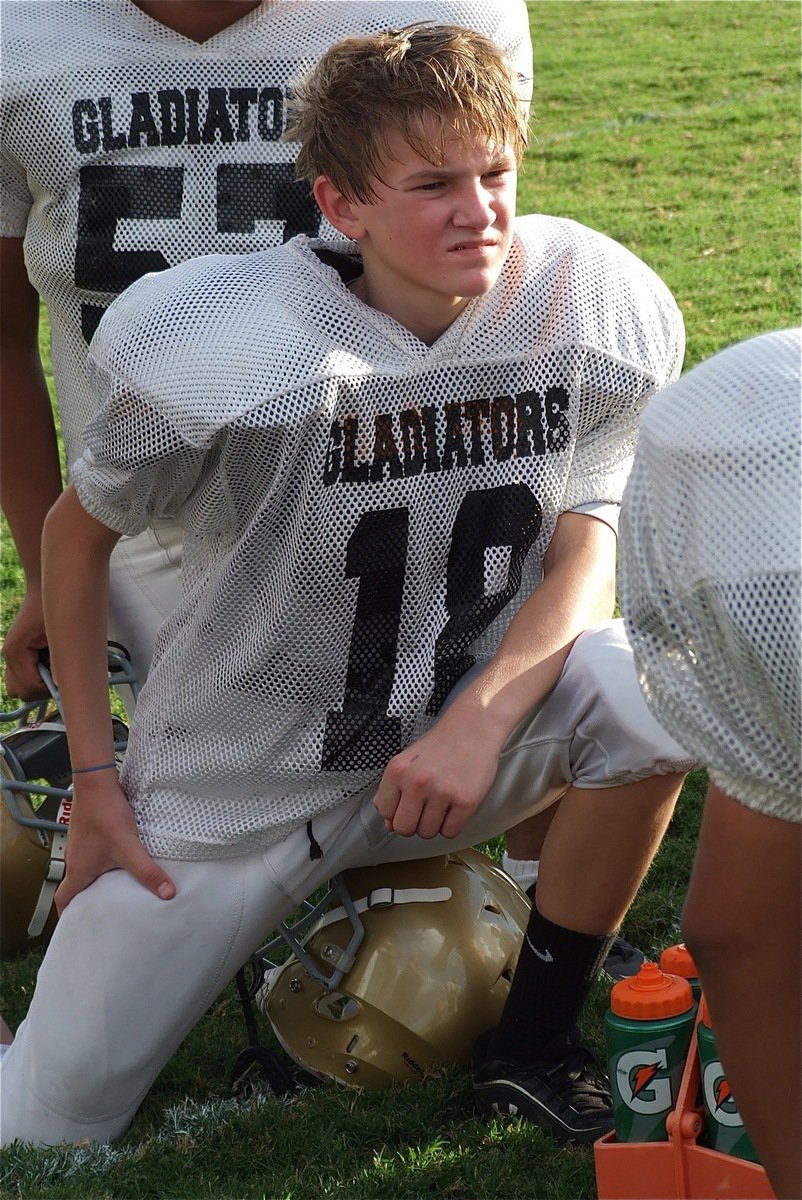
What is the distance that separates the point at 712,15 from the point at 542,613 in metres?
9.24

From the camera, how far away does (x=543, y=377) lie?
205 cm

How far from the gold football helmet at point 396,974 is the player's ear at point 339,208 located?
0.89 m

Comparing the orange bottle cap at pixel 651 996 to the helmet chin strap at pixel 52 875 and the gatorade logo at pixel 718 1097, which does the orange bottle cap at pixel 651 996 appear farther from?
the helmet chin strap at pixel 52 875


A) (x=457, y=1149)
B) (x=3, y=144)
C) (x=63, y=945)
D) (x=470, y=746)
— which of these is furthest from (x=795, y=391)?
(x=3, y=144)

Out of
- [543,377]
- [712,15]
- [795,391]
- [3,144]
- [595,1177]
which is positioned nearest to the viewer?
[795,391]

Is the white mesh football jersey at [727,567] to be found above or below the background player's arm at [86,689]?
above

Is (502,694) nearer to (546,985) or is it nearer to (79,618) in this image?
(546,985)

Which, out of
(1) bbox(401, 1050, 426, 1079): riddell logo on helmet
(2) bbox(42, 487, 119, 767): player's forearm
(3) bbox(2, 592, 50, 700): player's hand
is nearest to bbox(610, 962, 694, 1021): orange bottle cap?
(1) bbox(401, 1050, 426, 1079): riddell logo on helmet

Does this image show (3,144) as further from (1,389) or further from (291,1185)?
(291,1185)

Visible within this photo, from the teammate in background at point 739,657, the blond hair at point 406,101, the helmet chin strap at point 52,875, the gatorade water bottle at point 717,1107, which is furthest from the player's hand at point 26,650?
the teammate in background at point 739,657

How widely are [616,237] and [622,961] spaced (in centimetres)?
512

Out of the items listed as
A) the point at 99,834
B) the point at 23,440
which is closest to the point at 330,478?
the point at 99,834

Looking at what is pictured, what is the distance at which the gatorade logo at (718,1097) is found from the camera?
1713 millimetres

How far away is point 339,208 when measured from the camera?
6.66ft
